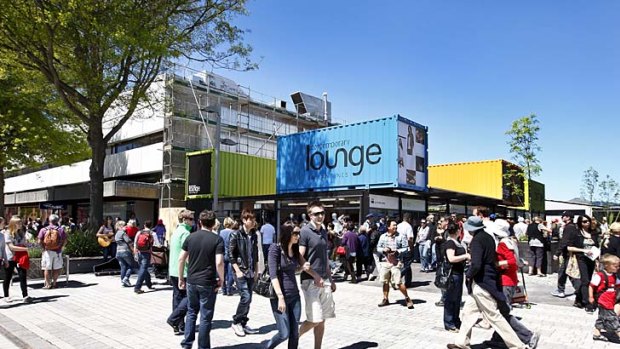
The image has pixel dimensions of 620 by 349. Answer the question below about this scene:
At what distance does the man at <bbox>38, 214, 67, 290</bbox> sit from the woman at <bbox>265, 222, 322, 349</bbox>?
810 centimetres

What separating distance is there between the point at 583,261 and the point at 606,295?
8.62ft

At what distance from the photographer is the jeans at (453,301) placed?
23.5 ft

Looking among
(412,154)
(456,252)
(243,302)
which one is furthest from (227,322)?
(412,154)

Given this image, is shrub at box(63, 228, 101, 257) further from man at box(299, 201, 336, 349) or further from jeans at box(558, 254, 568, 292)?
jeans at box(558, 254, 568, 292)

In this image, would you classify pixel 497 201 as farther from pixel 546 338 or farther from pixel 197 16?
pixel 546 338

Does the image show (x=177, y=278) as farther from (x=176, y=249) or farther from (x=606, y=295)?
(x=606, y=295)

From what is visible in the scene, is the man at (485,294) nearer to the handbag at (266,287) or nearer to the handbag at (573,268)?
the handbag at (266,287)

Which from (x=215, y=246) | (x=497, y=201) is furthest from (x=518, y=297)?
(x=497, y=201)

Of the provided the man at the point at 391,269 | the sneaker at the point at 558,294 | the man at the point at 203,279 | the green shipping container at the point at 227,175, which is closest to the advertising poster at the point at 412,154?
the sneaker at the point at 558,294

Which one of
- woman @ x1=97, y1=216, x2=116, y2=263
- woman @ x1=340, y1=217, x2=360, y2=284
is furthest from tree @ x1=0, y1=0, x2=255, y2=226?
woman @ x1=340, y1=217, x2=360, y2=284

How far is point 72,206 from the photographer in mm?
37719

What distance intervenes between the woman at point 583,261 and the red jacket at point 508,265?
146 inches

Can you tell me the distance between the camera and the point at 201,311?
5727 mm

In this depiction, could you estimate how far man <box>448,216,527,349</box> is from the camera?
562cm
